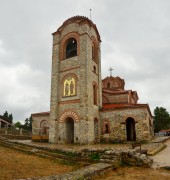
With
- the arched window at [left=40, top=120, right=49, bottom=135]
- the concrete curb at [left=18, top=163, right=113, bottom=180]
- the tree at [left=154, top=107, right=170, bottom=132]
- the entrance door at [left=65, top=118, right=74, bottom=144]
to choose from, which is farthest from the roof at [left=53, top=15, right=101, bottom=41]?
the tree at [left=154, top=107, right=170, bottom=132]

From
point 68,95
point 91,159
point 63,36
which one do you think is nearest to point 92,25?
point 63,36

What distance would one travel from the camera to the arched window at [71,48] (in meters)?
23.2

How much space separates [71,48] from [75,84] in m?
4.75

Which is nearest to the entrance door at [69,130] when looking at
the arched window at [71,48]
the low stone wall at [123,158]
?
the arched window at [71,48]

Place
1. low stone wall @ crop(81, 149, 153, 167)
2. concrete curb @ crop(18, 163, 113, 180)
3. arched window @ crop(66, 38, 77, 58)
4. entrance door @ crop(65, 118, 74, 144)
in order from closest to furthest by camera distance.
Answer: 1. concrete curb @ crop(18, 163, 113, 180)
2. low stone wall @ crop(81, 149, 153, 167)
3. entrance door @ crop(65, 118, 74, 144)
4. arched window @ crop(66, 38, 77, 58)

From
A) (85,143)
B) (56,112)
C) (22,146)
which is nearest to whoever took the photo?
(22,146)

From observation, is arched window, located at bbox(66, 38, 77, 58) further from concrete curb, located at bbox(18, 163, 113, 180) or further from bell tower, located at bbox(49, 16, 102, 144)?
concrete curb, located at bbox(18, 163, 113, 180)

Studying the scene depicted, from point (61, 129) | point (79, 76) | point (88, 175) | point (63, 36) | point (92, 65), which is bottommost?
point (88, 175)

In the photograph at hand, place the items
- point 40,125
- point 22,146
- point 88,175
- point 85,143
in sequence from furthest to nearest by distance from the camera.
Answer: point 40,125 → point 85,143 → point 22,146 → point 88,175

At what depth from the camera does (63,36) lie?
23609mm

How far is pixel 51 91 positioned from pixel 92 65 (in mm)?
5413

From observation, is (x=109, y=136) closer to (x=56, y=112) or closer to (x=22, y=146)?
(x=56, y=112)

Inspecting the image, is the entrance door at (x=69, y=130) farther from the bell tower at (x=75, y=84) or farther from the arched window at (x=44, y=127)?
the arched window at (x=44, y=127)

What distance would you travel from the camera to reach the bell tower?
20172mm
